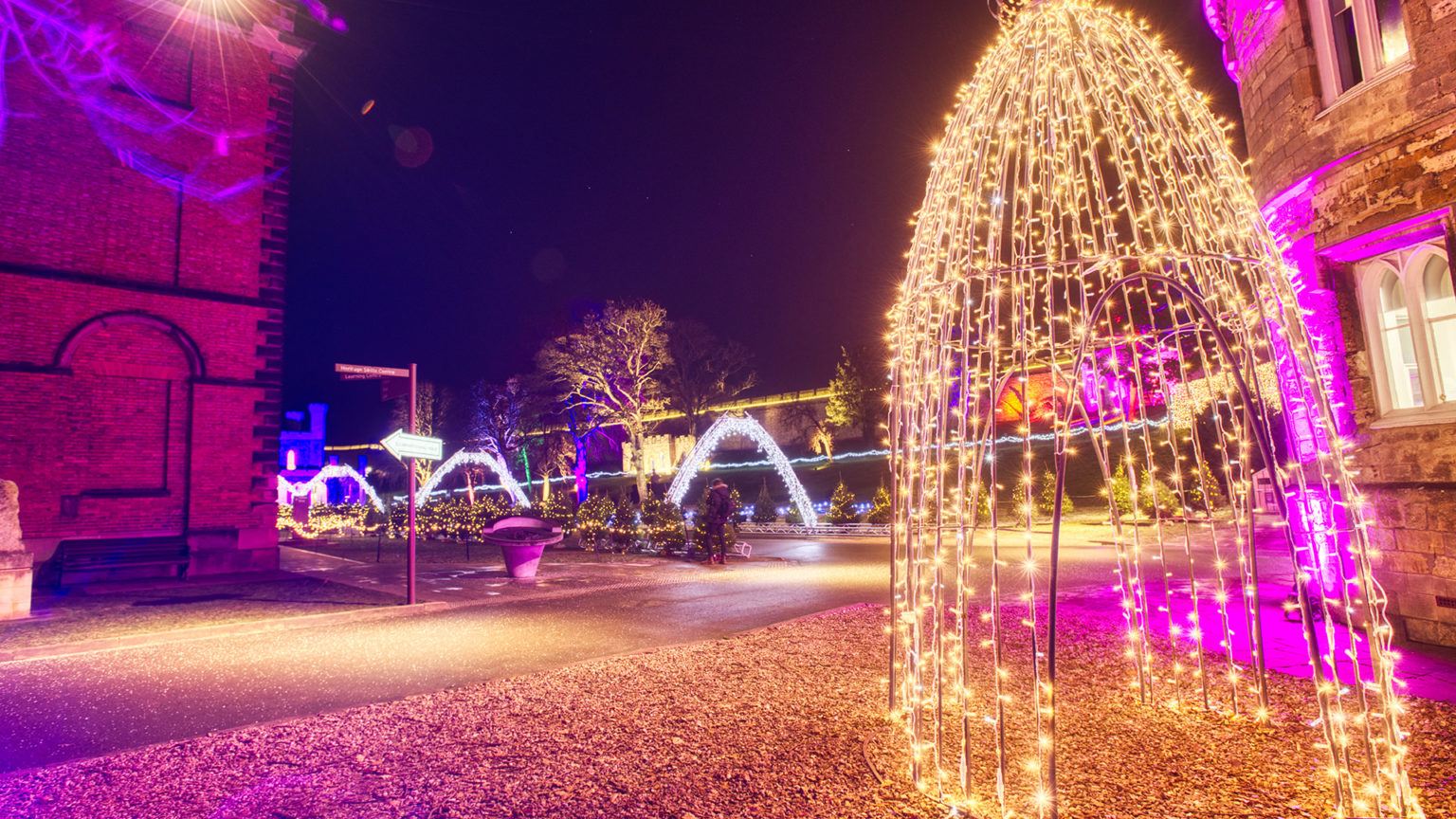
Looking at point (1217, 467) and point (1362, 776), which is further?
point (1217, 467)

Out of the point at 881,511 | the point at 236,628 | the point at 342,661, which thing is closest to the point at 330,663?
the point at 342,661

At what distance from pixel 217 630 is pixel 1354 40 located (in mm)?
14094

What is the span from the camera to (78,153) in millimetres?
13016

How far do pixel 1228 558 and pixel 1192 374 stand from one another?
1385cm

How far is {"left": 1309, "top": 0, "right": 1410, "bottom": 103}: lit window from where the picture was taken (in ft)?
23.0

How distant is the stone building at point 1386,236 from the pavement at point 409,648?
49.5 inches

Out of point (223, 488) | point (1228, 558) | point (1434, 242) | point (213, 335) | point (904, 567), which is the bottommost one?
point (1228, 558)

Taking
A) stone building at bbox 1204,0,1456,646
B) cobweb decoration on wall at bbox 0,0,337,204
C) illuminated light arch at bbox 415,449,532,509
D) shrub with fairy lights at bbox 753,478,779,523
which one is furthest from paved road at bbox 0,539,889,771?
shrub with fairy lights at bbox 753,478,779,523

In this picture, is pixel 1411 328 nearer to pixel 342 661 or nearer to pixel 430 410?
pixel 342 661

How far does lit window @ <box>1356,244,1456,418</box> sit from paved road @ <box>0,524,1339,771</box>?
4.47 meters

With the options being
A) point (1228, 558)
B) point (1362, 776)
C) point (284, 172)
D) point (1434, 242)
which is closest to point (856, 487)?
point (1228, 558)

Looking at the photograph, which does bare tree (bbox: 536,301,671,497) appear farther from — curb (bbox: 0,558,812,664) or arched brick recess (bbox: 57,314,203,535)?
curb (bbox: 0,558,812,664)

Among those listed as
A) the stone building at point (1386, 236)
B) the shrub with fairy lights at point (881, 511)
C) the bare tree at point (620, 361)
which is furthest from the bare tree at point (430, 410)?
the stone building at point (1386, 236)

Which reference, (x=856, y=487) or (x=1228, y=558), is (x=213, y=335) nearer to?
(x=1228, y=558)
